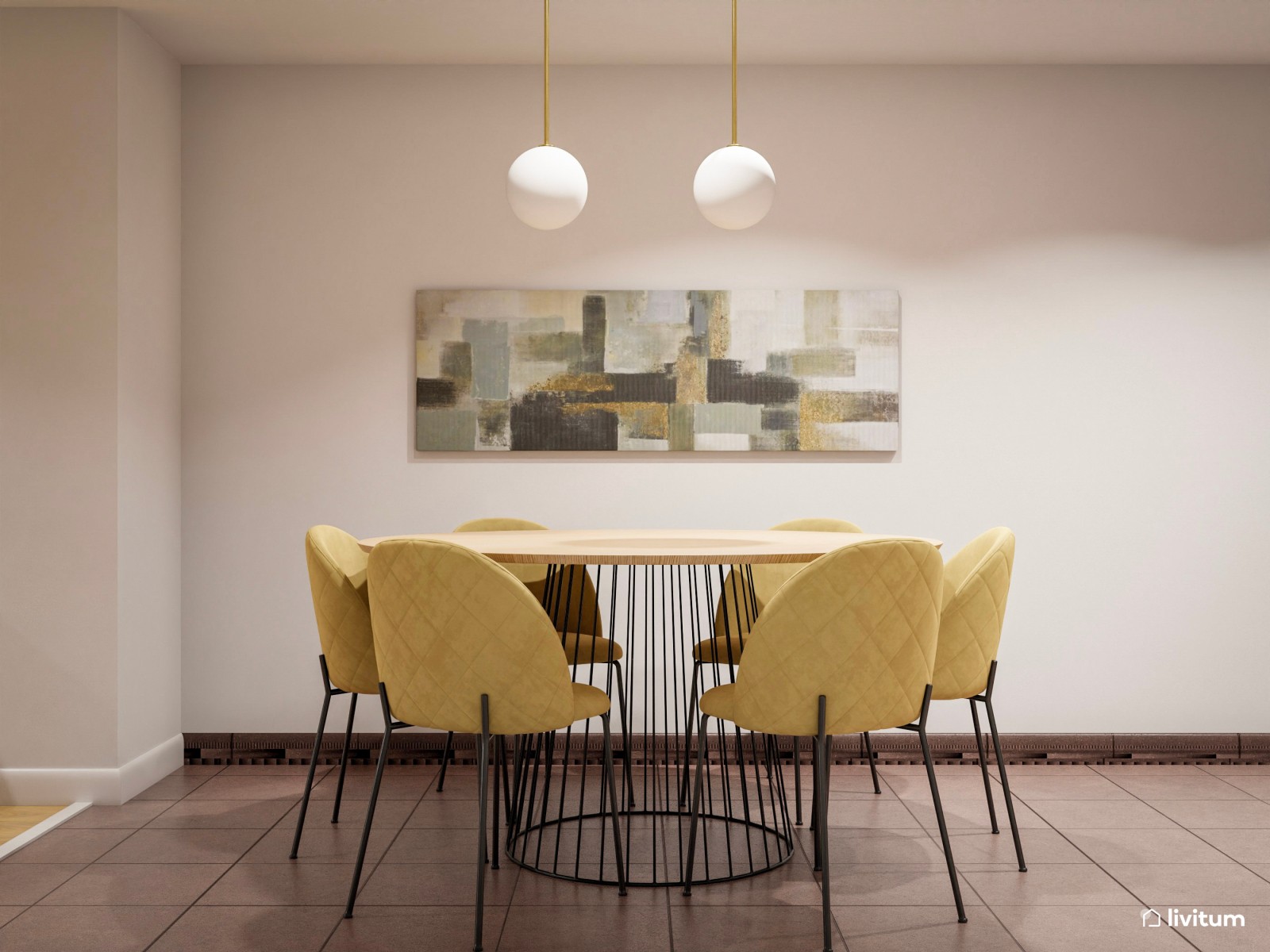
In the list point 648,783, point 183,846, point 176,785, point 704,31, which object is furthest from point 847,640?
point 176,785

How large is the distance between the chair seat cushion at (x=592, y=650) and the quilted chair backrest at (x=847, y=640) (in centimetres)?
95

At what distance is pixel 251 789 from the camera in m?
3.59

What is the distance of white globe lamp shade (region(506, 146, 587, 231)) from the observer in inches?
103

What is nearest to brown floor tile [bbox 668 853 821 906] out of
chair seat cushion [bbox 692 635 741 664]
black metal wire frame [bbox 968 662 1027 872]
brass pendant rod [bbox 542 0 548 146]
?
black metal wire frame [bbox 968 662 1027 872]

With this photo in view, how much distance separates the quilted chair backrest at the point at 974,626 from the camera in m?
2.71

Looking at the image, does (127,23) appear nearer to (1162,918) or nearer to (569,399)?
(569,399)

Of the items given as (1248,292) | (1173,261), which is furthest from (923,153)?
(1248,292)

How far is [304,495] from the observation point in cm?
402

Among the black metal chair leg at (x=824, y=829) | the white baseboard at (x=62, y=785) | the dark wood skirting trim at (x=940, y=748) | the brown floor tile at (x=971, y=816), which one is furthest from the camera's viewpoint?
the dark wood skirting trim at (x=940, y=748)

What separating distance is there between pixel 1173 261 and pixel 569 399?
2427mm

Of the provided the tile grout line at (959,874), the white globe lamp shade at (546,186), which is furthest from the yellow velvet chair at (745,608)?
the white globe lamp shade at (546,186)

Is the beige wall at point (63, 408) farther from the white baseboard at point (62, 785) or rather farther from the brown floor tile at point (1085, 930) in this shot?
the brown floor tile at point (1085, 930)

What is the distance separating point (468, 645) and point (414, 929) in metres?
0.69

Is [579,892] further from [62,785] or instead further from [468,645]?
[62,785]
